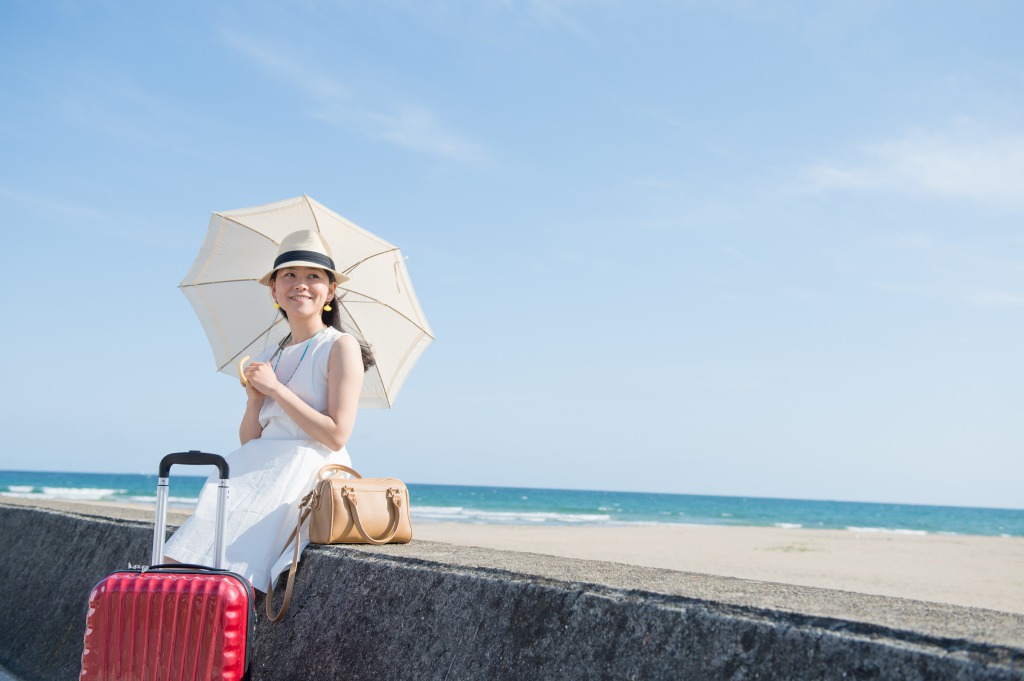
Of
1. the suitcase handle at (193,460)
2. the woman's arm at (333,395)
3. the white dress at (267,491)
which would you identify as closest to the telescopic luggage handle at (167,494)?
the suitcase handle at (193,460)

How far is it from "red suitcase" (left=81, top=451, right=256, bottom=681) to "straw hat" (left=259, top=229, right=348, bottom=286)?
134 centimetres

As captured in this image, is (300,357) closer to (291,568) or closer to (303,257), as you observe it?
(303,257)

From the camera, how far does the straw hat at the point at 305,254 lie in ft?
11.0

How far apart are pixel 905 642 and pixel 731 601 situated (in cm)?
37

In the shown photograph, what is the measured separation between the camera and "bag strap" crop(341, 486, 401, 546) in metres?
2.85

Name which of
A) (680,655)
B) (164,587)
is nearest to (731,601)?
(680,655)

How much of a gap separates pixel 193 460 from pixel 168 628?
47 cm

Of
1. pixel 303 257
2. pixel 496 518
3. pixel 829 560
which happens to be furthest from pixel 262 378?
pixel 496 518

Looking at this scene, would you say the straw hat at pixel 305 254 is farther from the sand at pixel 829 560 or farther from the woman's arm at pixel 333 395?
the sand at pixel 829 560

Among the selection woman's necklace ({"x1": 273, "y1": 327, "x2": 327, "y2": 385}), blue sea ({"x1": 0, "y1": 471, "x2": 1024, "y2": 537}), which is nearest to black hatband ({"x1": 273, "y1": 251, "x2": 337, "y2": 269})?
woman's necklace ({"x1": 273, "y1": 327, "x2": 327, "y2": 385})

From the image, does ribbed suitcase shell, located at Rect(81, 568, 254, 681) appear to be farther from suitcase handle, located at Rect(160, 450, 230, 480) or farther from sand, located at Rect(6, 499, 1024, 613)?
sand, located at Rect(6, 499, 1024, 613)

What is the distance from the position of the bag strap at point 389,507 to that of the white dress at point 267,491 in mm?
231

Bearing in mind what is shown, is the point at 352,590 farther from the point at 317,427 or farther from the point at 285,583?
the point at 317,427

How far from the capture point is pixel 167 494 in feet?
8.22
